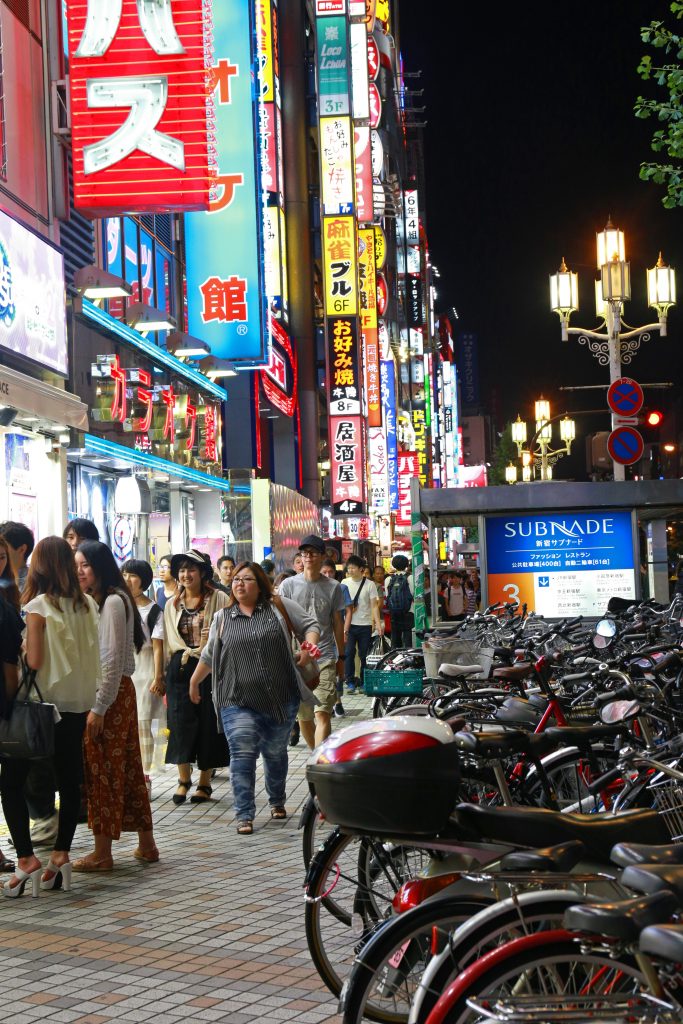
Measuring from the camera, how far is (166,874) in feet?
25.7

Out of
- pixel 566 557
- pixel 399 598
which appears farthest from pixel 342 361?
pixel 566 557

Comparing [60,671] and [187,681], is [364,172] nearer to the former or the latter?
[187,681]

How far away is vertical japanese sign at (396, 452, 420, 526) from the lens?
58.5m

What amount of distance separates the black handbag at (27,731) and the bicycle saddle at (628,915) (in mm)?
5145

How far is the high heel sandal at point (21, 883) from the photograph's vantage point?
7328mm

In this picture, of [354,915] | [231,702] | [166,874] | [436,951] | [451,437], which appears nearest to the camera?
[436,951]

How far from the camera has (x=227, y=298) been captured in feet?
75.7

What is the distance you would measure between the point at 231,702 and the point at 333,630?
398cm

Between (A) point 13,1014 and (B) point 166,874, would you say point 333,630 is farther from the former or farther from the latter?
(A) point 13,1014

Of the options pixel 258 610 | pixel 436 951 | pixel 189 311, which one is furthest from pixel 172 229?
A: pixel 436 951

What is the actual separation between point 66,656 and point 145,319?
11438mm

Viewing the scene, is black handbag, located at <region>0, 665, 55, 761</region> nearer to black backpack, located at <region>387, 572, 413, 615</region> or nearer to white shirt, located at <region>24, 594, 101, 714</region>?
white shirt, located at <region>24, 594, 101, 714</region>

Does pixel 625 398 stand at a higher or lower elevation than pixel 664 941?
higher

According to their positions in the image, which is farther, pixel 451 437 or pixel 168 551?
pixel 451 437
